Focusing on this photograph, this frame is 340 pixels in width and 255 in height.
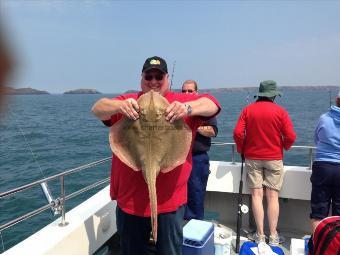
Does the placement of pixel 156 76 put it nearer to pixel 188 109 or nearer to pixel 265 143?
pixel 188 109

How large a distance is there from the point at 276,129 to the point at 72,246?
296cm

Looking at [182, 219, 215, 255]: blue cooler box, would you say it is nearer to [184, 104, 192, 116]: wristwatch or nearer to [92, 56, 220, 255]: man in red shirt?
[92, 56, 220, 255]: man in red shirt

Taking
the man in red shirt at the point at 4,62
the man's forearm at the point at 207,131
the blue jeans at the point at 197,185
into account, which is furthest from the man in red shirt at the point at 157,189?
the man in red shirt at the point at 4,62

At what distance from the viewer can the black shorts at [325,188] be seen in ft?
13.6

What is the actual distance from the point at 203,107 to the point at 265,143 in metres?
2.16

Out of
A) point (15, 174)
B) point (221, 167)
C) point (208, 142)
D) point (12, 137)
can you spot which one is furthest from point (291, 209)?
point (12, 137)

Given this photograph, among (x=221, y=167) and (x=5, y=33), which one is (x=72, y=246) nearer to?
(x=221, y=167)

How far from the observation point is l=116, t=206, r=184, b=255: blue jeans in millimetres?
3053

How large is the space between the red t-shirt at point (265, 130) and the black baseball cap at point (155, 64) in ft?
6.86

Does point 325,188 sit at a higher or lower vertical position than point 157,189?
lower

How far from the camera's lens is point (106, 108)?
113 inches

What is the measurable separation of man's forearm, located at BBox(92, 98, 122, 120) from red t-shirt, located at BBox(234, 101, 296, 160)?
2.47 m

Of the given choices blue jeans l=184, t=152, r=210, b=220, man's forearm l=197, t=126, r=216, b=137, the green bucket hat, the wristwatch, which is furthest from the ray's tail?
the green bucket hat

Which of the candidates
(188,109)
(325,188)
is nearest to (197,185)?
(325,188)
